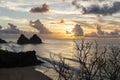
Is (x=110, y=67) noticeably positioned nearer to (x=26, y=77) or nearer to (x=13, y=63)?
(x=26, y=77)

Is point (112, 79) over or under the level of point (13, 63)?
over

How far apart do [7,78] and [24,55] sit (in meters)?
28.1

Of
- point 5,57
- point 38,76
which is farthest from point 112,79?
point 5,57

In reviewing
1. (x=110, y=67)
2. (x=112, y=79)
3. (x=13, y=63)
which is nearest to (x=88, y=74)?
(x=112, y=79)

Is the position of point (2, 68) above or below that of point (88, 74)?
below

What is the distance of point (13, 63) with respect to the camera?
261ft

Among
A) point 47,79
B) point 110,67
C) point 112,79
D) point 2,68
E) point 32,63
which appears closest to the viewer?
point 112,79

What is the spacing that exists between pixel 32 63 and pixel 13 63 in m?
7.17

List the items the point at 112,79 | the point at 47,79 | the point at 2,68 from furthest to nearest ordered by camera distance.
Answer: the point at 2,68
the point at 47,79
the point at 112,79

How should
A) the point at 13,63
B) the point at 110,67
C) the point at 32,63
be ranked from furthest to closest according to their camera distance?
the point at 32,63
the point at 13,63
the point at 110,67

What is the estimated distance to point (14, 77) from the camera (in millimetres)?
59594

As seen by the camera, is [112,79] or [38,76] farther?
[38,76]

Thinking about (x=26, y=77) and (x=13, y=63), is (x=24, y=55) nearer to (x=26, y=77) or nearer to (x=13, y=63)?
(x=13, y=63)

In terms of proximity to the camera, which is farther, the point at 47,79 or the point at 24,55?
the point at 24,55
